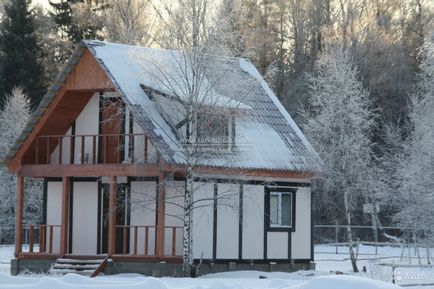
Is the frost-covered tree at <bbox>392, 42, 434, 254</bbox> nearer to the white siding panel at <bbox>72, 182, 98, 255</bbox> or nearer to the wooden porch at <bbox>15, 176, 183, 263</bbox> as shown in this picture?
the wooden porch at <bbox>15, 176, 183, 263</bbox>

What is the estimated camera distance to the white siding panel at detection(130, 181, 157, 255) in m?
29.4

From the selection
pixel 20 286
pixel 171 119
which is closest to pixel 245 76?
pixel 171 119

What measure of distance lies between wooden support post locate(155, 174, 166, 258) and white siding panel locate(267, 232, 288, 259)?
13.6ft

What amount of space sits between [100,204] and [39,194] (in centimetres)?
1997

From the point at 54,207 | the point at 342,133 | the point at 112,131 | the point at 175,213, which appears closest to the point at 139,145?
the point at 112,131

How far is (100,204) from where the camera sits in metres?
31.2

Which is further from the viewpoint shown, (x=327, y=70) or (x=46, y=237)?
(x=327, y=70)

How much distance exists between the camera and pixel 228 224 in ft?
97.7

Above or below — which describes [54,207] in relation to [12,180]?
below

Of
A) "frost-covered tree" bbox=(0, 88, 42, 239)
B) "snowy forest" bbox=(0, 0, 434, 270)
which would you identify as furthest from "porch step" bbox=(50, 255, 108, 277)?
"frost-covered tree" bbox=(0, 88, 42, 239)

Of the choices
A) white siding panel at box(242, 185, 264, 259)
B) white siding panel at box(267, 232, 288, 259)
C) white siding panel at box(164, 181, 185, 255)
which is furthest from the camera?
white siding panel at box(267, 232, 288, 259)

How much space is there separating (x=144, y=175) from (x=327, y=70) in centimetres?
990

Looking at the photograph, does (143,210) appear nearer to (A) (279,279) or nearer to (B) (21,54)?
(A) (279,279)

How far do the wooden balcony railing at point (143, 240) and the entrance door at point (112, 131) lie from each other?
7.46 ft
